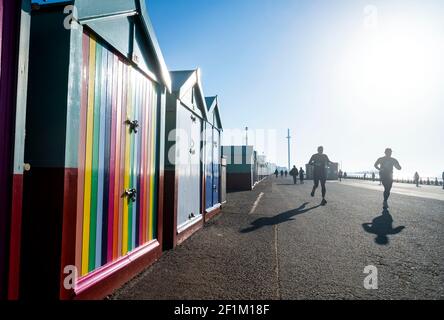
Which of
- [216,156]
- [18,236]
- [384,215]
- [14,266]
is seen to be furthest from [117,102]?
[384,215]

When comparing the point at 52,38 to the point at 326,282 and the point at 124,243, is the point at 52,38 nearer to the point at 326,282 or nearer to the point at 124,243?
the point at 124,243

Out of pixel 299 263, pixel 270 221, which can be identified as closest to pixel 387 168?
pixel 270 221

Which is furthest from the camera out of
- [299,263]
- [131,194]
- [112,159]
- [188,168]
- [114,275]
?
[188,168]

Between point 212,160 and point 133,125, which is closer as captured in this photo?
point 133,125

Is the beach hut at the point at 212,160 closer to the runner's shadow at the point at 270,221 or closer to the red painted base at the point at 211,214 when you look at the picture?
the red painted base at the point at 211,214

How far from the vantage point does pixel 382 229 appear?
5172 millimetres

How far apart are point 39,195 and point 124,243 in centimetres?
116

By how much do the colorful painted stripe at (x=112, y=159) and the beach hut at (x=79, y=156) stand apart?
0.01m

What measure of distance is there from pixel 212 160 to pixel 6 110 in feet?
19.3

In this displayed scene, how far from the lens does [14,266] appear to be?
5.98 ft

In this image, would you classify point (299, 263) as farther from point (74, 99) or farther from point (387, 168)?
point (387, 168)

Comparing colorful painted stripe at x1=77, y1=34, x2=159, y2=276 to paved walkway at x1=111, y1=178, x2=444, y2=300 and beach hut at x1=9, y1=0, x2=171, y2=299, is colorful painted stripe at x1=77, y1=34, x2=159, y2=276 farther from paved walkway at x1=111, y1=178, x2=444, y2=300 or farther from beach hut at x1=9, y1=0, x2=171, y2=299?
paved walkway at x1=111, y1=178, x2=444, y2=300

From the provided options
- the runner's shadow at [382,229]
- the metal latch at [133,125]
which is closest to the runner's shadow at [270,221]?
the runner's shadow at [382,229]
